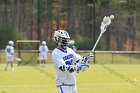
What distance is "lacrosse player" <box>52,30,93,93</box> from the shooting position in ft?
→ 32.9

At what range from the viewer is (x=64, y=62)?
1005 centimetres

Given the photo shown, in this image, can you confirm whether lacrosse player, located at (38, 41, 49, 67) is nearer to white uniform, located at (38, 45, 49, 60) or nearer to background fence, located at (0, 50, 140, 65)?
white uniform, located at (38, 45, 49, 60)

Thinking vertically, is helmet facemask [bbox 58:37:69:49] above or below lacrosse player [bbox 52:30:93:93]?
above

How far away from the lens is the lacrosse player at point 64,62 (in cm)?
1003

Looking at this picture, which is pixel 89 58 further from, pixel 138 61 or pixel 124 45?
pixel 124 45

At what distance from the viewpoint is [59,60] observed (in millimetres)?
10023

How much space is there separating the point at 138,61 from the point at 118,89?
20125mm

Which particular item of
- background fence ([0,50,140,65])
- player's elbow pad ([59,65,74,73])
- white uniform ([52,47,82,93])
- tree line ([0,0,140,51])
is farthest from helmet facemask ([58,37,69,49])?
tree line ([0,0,140,51])

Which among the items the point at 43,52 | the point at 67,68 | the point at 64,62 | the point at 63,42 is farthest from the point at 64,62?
the point at 43,52

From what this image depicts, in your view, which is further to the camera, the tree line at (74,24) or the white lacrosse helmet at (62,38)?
the tree line at (74,24)

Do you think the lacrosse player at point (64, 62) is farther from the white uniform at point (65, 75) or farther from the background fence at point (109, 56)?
the background fence at point (109, 56)

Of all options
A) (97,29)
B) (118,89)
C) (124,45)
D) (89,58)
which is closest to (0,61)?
(97,29)

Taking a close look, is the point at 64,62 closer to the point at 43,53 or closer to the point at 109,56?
the point at 43,53

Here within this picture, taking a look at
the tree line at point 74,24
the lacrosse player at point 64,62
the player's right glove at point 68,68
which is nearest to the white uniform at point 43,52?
the tree line at point 74,24
